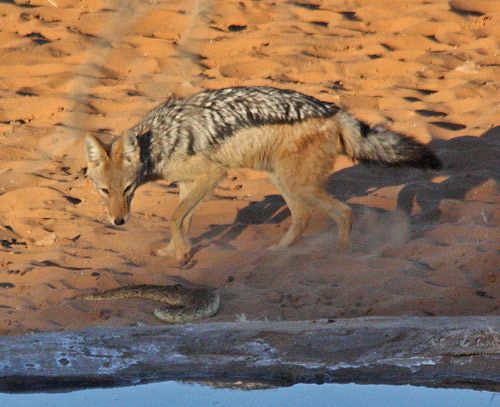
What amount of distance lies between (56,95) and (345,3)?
4.13 meters

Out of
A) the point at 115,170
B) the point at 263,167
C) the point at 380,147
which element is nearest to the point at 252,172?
the point at 263,167

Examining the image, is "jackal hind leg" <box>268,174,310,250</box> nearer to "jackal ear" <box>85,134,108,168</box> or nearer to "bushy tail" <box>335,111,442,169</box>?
"bushy tail" <box>335,111,442,169</box>

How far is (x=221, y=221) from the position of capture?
8.16 metres

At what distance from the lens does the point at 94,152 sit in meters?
7.54

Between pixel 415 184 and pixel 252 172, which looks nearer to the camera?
pixel 415 184

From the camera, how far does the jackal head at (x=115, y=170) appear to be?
749cm

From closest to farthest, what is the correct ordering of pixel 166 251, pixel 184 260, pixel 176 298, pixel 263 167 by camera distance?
pixel 176 298 → pixel 184 260 → pixel 166 251 → pixel 263 167

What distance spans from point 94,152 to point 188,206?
0.71 meters

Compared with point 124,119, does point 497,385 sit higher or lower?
higher

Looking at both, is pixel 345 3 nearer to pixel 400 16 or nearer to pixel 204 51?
pixel 400 16

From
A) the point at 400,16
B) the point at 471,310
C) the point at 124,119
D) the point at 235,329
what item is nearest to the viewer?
the point at 235,329

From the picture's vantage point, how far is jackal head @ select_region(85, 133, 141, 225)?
749 cm

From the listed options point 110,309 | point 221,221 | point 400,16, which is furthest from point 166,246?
point 400,16

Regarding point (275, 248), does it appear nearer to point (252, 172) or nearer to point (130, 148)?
point (130, 148)
